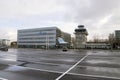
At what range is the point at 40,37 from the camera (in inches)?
4710

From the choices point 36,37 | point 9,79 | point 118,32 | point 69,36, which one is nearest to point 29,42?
point 36,37

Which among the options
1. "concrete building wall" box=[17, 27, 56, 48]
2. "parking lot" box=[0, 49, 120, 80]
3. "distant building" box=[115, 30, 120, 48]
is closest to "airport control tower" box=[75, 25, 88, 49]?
"distant building" box=[115, 30, 120, 48]

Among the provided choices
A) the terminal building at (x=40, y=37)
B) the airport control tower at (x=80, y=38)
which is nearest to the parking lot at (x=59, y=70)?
the airport control tower at (x=80, y=38)

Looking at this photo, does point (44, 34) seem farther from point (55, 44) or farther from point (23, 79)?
point (23, 79)

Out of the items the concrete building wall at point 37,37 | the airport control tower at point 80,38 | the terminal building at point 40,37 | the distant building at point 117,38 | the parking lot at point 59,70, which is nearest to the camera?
the parking lot at point 59,70

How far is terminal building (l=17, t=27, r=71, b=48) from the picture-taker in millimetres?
112625

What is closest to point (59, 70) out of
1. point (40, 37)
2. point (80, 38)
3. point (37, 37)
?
point (80, 38)

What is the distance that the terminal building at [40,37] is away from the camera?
113 metres

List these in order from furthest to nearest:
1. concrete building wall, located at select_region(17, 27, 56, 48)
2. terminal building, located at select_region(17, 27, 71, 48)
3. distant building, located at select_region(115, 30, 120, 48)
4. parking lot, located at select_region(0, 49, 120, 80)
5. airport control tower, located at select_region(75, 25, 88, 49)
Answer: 1. concrete building wall, located at select_region(17, 27, 56, 48)
2. terminal building, located at select_region(17, 27, 71, 48)
3. airport control tower, located at select_region(75, 25, 88, 49)
4. distant building, located at select_region(115, 30, 120, 48)
5. parking lot, located at select_region(0, 49, 120, 80)

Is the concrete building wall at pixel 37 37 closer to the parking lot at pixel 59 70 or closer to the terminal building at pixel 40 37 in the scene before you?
the terminal building at pixel 40 37

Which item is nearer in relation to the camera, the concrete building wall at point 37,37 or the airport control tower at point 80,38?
the airport control tower at point 80,38

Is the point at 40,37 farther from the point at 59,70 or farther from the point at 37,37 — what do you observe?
the point at 59,70

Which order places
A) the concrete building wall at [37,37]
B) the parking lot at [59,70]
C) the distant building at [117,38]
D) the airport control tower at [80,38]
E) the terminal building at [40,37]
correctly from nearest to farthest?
the parking lot at [59,70], the distant building at [117,38], the airport control tower at [80,38], the terminal building at [40,37], the concrete building wall at [37,37]

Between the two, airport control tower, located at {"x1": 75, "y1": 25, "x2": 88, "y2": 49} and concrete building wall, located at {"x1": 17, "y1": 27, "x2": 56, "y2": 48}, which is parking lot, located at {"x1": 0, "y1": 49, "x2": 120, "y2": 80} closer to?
airport control tower, located at {"x1": 75, "y1": 25, "x2": 88, "y2": 49}
